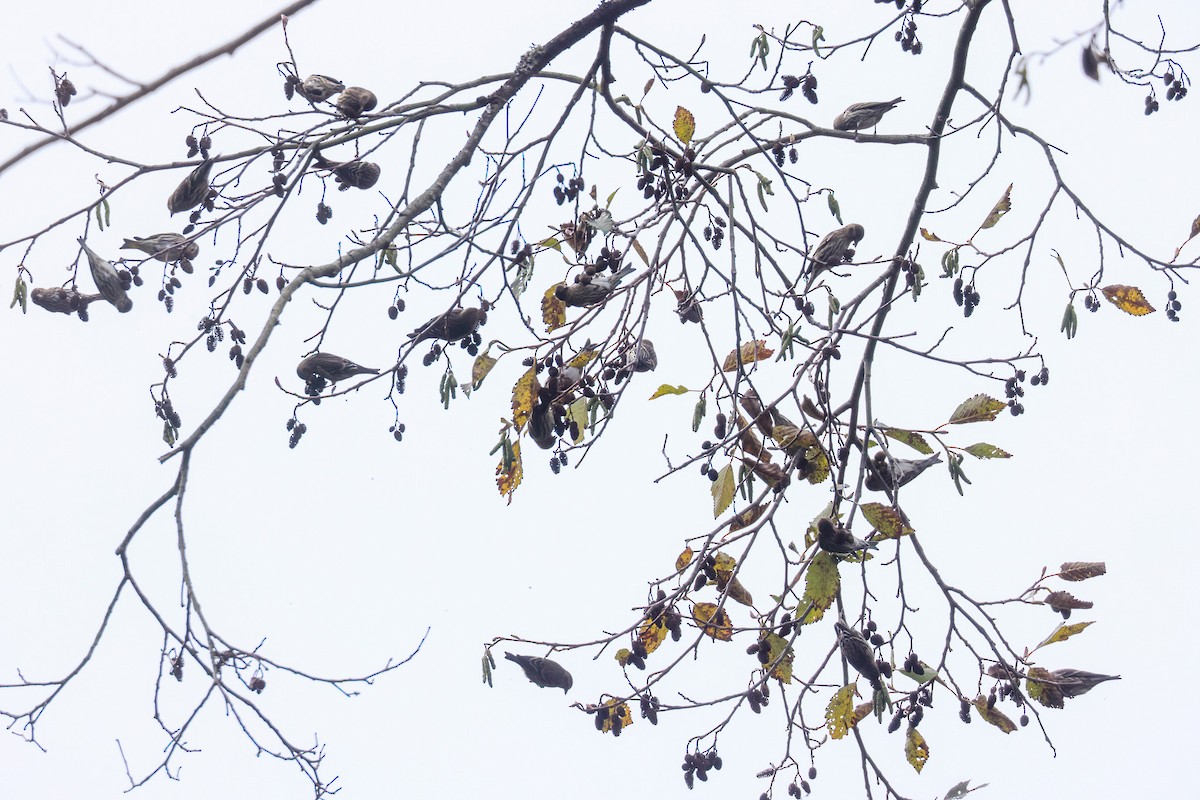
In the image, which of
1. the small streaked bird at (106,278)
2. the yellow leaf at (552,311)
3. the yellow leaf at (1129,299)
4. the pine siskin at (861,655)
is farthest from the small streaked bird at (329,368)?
the yellow leaf at (1129,299)

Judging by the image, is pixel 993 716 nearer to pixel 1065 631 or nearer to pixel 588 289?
pixel 1065 631

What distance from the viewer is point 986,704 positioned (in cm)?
299

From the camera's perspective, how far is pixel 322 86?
2.82m

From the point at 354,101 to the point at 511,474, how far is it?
1.13 metres

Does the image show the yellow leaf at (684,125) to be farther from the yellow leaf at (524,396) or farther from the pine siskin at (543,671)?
the pine siskin at (543,671)

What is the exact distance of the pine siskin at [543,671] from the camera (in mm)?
2875

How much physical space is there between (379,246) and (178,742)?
1.56 meters

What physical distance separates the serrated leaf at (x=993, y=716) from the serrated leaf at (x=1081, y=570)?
43 centimetres

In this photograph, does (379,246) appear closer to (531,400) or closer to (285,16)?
(531,400)

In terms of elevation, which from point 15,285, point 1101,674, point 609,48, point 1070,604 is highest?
point 609,48

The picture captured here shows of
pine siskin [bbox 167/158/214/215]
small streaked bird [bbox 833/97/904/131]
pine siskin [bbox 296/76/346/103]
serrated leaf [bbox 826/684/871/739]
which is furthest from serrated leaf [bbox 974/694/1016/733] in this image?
pine siskin [bbox 167/158/214/215]

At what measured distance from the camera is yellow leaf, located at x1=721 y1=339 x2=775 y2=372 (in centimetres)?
270

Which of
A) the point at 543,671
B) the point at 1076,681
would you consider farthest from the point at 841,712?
the point at 543,671

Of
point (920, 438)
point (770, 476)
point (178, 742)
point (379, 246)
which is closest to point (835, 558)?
point (770, 476)
